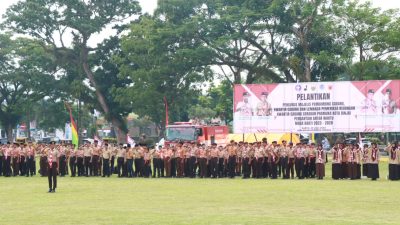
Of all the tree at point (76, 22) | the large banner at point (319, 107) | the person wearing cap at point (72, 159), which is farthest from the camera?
the tree at point (76, 22)

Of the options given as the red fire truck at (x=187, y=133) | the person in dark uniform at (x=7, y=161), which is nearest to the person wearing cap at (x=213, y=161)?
the person in dark uniform at (x=7, y=161)

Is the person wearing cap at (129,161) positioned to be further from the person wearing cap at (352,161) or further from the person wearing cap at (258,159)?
the person wearing cap at (352,161)

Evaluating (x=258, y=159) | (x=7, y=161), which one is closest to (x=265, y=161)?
(x=258, y=159)

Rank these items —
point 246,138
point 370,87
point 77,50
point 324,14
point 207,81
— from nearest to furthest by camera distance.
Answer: point 370,87, point 246,138, point 324,14, point 207,81, point 77,50

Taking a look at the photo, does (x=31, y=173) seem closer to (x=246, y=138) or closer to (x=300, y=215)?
(x=246, y=138)

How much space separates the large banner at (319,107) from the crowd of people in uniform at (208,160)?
1.14 metres

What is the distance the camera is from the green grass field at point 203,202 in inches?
650

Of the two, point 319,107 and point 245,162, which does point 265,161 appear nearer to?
point 245,162

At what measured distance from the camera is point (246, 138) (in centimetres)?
4888

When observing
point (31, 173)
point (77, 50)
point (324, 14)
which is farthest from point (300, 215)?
point (77, 50)

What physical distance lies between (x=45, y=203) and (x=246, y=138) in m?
28.9

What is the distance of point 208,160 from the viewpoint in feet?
110

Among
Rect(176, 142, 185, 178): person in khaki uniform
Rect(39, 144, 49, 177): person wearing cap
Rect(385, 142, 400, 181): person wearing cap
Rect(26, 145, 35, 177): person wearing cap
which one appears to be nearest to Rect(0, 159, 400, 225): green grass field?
Rect(385, 142, 400, 181): person wearing cap

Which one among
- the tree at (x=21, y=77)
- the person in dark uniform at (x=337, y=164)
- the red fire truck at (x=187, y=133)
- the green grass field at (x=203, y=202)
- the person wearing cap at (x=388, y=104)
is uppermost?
the tree at (x=21, y=77)
